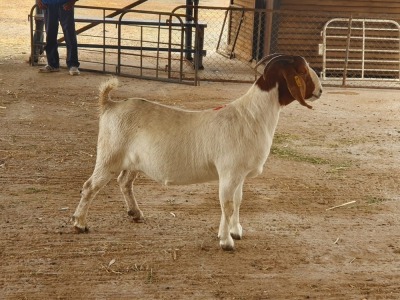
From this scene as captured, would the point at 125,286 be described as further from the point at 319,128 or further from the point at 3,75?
the point at 3,75

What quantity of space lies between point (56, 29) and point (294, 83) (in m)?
8.36

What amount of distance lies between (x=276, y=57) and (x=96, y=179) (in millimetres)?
1656

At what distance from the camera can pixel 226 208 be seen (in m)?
5.11

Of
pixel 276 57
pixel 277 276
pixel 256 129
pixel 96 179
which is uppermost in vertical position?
pixel 276 57

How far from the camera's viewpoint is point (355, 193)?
6.84 m

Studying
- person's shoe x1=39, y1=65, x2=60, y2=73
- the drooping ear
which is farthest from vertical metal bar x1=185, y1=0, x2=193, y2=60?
the drooping ear

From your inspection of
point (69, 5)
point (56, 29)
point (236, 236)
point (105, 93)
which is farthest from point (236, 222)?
point (56, 29)

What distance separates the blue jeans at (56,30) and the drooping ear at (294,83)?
7.87 m

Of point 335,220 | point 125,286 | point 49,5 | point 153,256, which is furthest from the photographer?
point 49,5

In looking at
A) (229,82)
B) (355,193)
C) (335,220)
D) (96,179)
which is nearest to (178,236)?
(96,179)

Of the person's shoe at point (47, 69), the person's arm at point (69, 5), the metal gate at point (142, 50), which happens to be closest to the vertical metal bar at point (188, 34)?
the metal gate at point (142, 50)

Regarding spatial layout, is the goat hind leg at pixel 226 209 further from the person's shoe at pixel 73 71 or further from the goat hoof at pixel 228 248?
the person's shoe at pixel 73 71

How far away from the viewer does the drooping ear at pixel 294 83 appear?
4.98 metres

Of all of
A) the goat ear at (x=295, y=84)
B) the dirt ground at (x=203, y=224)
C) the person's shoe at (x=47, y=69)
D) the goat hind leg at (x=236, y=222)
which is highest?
the goat ear at (x=295, y=84)
